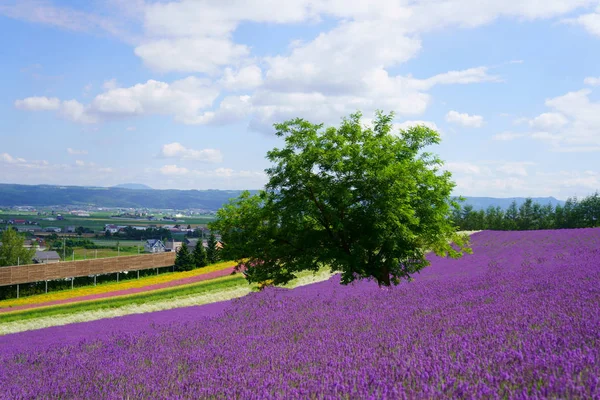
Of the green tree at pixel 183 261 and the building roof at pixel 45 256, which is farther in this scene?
the building roof at pixel 45 256

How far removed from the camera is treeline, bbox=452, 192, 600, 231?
79250mm

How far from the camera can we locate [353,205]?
59.7 ft

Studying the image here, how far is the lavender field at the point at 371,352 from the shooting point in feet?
10.8

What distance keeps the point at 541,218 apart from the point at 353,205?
272 feet

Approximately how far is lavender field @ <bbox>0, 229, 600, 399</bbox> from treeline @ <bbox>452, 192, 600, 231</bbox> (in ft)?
230

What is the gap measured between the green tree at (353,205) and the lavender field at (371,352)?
8.79 m

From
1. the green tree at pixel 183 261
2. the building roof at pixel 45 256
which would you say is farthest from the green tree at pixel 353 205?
the building roof at pixel 45 256

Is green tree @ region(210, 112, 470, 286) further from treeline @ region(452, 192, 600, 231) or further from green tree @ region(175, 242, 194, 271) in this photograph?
treeline @ region(452, 192, 600, 231)

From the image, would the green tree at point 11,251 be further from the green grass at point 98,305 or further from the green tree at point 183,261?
the green grass at point 98,305

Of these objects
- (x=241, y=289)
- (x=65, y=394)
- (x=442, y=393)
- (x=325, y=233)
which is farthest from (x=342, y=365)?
(x=241, y=289)

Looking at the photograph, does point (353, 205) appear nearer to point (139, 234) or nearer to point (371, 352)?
point (371, 352)

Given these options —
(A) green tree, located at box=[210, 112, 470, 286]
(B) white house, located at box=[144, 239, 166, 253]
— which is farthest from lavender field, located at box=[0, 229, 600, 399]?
(B) white house, located at box=[144, 239, 166, 253]

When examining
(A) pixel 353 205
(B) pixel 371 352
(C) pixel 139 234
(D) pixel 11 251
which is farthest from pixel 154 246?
(B) pixel 371 352

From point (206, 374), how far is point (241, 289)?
2528 cm
